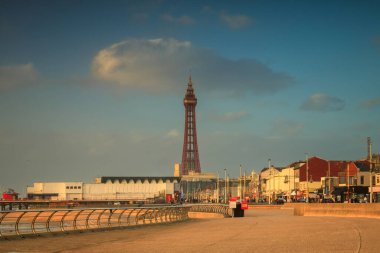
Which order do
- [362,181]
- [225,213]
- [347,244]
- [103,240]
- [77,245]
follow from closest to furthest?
1. [347,244]
2. [77,245]
3. [103,240]
4. [225,213]
5. [362,181]

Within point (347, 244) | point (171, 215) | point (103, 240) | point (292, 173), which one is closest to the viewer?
point (347, 244)

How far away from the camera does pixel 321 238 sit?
784 inches

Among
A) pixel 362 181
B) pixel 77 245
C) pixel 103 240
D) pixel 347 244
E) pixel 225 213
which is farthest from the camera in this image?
pixel 362 181

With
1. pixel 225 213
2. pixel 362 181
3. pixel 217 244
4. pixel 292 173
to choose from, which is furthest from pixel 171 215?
pixel 292 173

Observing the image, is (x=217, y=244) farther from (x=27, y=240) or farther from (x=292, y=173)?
(x=292, y=173)

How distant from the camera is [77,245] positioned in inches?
763

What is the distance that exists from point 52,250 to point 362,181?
9612 centimetres

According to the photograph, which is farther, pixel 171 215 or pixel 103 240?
pixel 171 215

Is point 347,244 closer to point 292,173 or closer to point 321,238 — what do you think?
point 321,238

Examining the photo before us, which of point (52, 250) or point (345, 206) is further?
point (345, 206)

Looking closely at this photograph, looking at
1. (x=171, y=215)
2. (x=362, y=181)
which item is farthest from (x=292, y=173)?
(x=171, y=215)

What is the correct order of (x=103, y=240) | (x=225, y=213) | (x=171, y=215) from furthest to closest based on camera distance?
(x=225, y=213) < (x=171, y=215) < (x=103, y=240)

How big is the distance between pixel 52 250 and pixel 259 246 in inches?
217

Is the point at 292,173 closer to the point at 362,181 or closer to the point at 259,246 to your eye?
the point at 362,181
